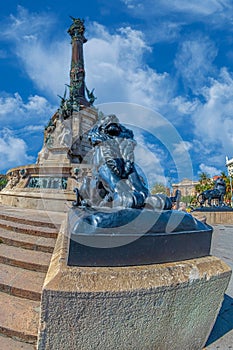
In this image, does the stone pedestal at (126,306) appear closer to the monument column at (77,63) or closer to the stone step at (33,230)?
the stone step at (33,230)

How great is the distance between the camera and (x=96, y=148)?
11.1ft

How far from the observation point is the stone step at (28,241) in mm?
3100

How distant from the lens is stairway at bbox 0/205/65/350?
74.4 inches

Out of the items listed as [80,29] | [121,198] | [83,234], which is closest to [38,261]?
[121,198]

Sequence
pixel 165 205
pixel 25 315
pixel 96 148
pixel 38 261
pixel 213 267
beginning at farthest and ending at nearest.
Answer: pixel 96 148, pixel 38 261, pixel 165 205, pixel 25 315, pixel 213 267

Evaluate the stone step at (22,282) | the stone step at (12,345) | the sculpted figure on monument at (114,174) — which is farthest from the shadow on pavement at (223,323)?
the stone step at (22,282)

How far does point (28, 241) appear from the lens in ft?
10.7

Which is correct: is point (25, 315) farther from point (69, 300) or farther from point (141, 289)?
point (141, 289)

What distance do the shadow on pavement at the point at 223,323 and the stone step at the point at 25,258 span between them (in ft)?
6.15

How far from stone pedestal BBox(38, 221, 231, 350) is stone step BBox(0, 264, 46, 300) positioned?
0.87 m

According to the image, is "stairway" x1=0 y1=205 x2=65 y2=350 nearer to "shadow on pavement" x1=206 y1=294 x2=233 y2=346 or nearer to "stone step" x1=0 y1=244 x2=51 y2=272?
"stone step" x1=0 y1=244 x2=51 y2=272

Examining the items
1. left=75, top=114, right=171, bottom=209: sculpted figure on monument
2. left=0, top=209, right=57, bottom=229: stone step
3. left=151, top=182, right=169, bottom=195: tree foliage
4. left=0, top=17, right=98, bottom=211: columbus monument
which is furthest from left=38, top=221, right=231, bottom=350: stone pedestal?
left=0, top=17, right=98, bottom=211: columbus monument

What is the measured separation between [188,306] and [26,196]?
7739 millimetres

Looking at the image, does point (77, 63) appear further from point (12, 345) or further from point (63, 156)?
point (12, 345)
